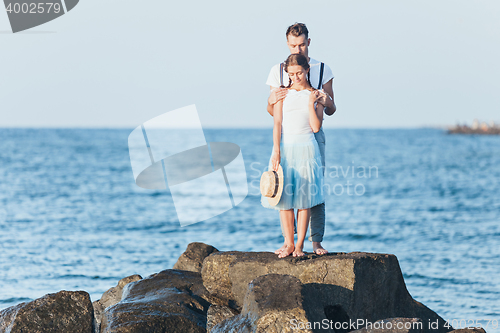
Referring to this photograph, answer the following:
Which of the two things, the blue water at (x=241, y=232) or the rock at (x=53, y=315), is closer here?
the rock at (x=53, y=315)

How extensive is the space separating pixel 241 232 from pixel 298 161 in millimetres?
10261

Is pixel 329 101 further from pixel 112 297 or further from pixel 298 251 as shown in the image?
pixel 112 297

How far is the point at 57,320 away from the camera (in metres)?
5.43

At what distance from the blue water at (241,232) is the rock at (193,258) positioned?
10.7 ft

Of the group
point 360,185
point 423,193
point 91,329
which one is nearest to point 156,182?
point 360,185

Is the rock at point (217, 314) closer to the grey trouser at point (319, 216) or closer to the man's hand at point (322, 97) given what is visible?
the grey trouser at point (319, 216)

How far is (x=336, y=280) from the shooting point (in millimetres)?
4992

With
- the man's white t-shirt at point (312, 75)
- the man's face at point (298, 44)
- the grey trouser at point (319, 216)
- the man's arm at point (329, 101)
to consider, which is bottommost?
the grey trouser at point (319, 216)

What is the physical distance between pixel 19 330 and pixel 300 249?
2848 mm

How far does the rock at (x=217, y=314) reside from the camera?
505 centimetres

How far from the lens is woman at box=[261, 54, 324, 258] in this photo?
203 inches

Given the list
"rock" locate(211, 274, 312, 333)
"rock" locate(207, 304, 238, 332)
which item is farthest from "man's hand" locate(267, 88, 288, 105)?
"rock" locate(207, 304, 238, 332)

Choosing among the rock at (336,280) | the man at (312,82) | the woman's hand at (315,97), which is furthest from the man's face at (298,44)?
the rock at (336,280)

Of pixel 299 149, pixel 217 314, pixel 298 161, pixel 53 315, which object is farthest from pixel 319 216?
pixel 53 315
